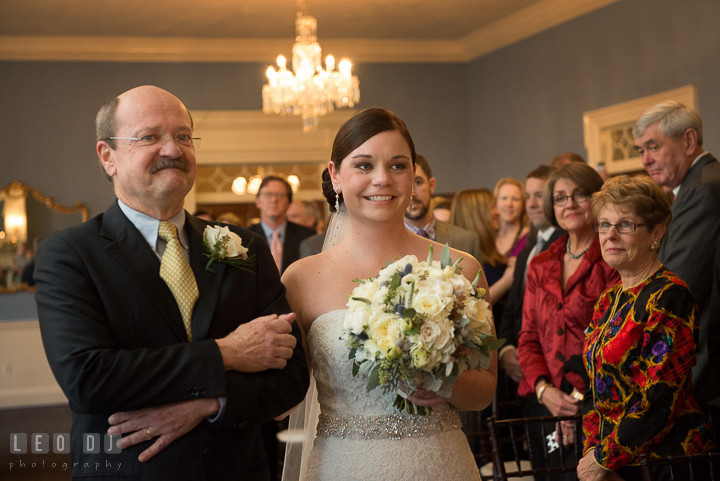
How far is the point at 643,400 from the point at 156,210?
5.72ft

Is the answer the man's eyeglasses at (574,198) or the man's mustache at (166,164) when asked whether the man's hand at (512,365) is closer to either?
the man's eyeglasses at (574,198)

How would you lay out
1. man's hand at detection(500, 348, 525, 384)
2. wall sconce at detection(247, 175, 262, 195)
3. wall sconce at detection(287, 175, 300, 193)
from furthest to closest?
wall sconce at detection(287, 175, 300, 193), wall sconce at detection(247, 175, 262, 195), man's hand at detection(500, 348, 525, 384)

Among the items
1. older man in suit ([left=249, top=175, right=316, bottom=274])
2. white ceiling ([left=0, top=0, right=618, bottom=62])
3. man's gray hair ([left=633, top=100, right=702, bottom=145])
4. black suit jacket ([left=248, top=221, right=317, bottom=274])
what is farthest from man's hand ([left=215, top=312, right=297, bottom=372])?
white ceiling ([left=0, top=0, right=618, bottom=62])

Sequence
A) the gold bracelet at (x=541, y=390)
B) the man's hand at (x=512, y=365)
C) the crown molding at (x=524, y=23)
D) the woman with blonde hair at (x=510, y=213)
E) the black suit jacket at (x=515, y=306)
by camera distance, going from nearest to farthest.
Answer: the gold bracelet at (x=541, y=390)
the man's hand at (x=512, y=365)
the black suit jacket at (x=515, y=306)
the woman with blonde hair at (x=510, y=213)
the crown molding at (x=524, y=23)

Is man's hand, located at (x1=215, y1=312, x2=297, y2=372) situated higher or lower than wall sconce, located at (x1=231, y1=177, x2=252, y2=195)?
lower

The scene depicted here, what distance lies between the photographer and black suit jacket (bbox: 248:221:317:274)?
5711mm

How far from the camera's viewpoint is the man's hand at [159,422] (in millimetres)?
1734

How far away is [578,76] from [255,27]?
4110mm

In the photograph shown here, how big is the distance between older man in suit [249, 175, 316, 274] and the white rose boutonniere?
376 centimetres

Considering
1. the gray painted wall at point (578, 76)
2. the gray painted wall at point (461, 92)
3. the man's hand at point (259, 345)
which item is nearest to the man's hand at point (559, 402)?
the man's hand at point (259, 345)

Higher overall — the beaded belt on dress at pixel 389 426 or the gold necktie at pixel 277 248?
the gold necktie at pixel 277 248

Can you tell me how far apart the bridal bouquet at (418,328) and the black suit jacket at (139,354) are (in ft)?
0.82

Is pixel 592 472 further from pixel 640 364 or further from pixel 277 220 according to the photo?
pixel 277 220

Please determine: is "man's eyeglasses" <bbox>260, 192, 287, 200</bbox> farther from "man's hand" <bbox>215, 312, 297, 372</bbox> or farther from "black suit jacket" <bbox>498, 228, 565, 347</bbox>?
"man's hand" <bbox>215, 312, 297, 372</bbox>
